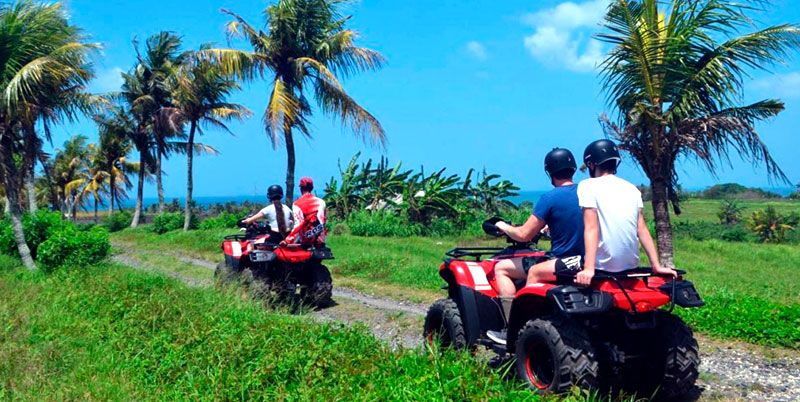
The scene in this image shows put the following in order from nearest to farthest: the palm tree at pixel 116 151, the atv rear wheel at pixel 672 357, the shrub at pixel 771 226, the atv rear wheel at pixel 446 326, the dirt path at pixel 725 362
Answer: the atv rear wheel at pixel 672 357 → the dirt path at pixel 725 362 → the atv rear wheel at pixel 446 326 → the shrub at pixel 771 226 → the palm tree at pixel 116 151

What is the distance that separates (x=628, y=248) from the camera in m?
4.42

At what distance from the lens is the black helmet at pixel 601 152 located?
14.8 ft

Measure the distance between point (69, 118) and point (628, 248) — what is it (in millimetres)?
13479

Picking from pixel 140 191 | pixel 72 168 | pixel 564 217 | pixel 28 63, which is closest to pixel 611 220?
pixel 564 217

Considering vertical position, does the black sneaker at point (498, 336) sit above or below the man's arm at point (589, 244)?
below

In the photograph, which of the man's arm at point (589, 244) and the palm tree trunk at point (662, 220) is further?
the palm tree trunk at point (662, 220)

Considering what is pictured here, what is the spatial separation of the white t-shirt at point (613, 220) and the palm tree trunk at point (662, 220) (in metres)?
6.05

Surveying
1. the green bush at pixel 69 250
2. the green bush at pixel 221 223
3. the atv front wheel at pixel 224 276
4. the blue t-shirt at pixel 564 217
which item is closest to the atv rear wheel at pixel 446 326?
the blue t-shirt at pixel 564 217

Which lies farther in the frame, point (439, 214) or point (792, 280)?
point (439, 214)

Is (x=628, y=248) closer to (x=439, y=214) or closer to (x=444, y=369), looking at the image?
(x=444, y=369)

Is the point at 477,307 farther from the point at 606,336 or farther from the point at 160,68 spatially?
the point at 160,68

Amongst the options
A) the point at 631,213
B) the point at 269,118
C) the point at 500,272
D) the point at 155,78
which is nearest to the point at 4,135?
the point at 269,118

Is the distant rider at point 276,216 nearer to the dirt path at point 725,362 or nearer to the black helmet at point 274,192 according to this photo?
the black helmet at point 274,192

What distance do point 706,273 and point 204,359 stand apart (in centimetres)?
1035
